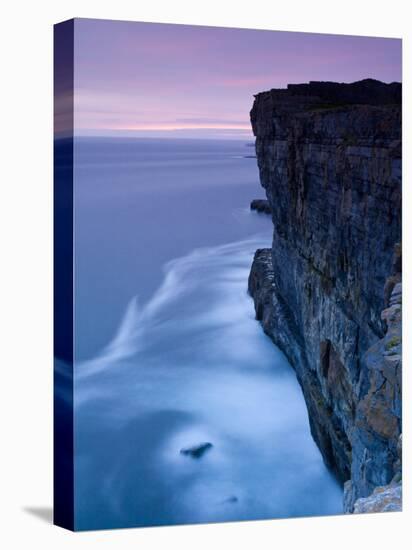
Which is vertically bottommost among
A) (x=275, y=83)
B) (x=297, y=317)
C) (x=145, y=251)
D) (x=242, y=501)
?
(x=242, y=501)

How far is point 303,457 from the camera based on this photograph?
40.4 ft

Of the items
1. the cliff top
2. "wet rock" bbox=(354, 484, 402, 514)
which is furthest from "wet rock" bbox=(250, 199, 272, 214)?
"wet rock" bbox=(354, 484, 402, 514)

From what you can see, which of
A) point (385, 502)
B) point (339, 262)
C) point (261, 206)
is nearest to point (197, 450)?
point (385, 502)

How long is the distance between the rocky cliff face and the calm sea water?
47cm

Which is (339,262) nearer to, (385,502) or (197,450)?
(385,502)

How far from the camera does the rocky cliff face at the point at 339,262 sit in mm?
12219

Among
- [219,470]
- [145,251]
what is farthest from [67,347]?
[219,470]

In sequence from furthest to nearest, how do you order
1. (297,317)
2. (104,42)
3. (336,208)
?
1. (297,317)
2. (336,208)
3. (104,42)

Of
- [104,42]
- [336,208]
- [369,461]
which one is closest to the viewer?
[104,42]

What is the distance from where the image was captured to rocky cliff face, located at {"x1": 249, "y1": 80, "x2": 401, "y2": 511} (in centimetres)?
1222

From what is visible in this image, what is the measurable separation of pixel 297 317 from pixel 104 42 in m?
4.63

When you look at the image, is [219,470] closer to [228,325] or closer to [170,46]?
[228,325]

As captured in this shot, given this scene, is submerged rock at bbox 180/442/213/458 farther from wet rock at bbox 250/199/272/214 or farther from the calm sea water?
wet rock at bbox 250/199/272/214

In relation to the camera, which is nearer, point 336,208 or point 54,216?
point 54,216
